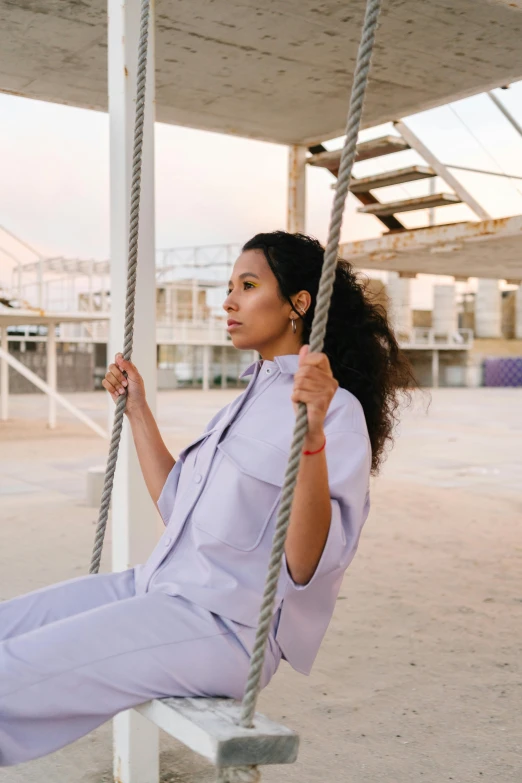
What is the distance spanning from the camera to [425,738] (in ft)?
8.43

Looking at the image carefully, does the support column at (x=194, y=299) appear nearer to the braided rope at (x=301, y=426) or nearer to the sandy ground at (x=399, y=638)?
the sandy ground at (x=399, y=638)

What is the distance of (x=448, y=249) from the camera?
555cm

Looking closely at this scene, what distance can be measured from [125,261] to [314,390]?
114 centimetres

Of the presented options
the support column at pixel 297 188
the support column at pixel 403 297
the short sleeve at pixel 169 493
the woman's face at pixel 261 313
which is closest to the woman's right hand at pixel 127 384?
the short sleeve at pixel 169 493

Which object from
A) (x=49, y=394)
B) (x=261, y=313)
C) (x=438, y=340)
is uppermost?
(x=438, y=340)

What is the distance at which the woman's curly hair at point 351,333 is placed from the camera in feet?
6.27

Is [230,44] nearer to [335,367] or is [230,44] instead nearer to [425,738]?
[335,367]

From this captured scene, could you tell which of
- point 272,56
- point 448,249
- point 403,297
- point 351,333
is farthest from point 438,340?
point 351,333

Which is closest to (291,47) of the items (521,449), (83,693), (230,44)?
(230,44)

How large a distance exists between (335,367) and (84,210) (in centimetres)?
2003

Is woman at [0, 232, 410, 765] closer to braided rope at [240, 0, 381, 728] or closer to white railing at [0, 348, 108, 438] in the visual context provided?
braided rope at [240, 0, 381, 728]

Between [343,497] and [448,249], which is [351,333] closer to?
[343,497]

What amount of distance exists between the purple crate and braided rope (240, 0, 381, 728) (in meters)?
33.6

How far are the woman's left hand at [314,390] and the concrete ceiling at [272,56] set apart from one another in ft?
7.75
